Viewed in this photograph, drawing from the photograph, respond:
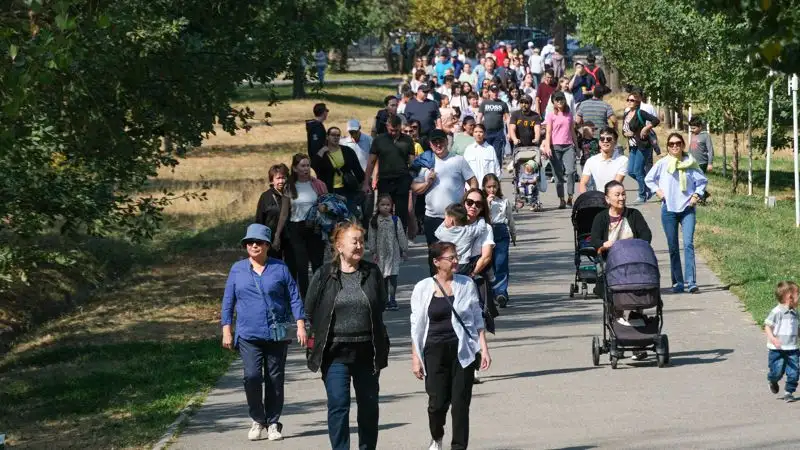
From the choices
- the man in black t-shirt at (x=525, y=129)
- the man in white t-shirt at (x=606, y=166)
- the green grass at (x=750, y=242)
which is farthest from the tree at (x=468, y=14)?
the man in white t-shirt at (x=606, y=166)

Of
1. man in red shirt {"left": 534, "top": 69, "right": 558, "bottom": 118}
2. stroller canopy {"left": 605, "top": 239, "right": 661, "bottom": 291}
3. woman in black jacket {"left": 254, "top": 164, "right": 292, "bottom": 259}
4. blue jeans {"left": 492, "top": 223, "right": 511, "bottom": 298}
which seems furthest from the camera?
man in red shirt {"left": 534, "top": 69, "right": 558, "bottom": 118}

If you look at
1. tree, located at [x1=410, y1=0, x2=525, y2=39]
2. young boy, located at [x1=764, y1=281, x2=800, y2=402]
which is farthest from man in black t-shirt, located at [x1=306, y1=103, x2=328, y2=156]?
tree, located at [x1=410, y1=0, x2=525, y2=39]

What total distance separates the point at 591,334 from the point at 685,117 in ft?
111

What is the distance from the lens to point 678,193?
1816 cm

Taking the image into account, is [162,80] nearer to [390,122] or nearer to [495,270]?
[390,122]

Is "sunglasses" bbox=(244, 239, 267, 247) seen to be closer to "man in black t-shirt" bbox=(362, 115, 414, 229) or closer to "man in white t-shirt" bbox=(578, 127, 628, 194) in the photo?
"man in white t-shirt" bbox=(578, 127, 628, 194)

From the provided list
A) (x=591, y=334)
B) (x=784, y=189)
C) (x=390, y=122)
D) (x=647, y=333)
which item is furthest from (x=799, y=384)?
(x=784, y=189)

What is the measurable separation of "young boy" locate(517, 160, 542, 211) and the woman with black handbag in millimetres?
14732

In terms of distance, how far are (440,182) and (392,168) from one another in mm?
2478

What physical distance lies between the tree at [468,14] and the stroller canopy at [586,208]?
52906 millimetres

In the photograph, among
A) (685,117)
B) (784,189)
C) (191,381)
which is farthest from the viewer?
(685,117)

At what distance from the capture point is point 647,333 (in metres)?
13.9

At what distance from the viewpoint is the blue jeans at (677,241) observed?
1809 cm

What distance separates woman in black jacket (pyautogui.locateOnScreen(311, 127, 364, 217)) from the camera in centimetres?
1984
